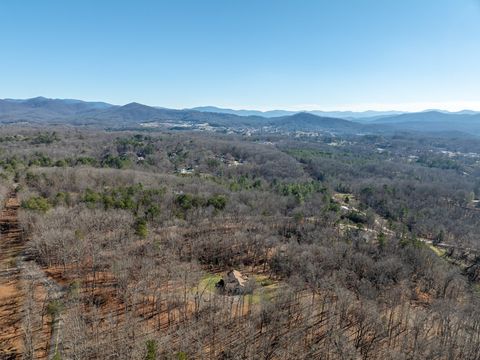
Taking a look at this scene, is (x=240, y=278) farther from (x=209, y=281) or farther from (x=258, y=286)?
(x=209, y=281)

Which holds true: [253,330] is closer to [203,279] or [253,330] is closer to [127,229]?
[203,279]

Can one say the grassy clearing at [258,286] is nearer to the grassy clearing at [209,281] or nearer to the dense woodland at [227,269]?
the grassy clearing at [209,281]

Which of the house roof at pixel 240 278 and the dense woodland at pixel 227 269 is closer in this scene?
the dense woodland at pixel 227 269

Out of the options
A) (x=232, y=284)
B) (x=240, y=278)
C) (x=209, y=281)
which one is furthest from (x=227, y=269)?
(x=232, y=284)

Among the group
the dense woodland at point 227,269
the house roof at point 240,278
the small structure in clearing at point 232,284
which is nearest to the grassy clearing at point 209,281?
the dense woodland at point 227,269

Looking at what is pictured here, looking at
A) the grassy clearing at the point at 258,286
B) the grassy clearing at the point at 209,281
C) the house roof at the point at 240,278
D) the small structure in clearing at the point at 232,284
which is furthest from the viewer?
the grassy clearing at the point at 209,281

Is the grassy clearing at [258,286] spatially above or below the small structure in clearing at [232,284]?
below
